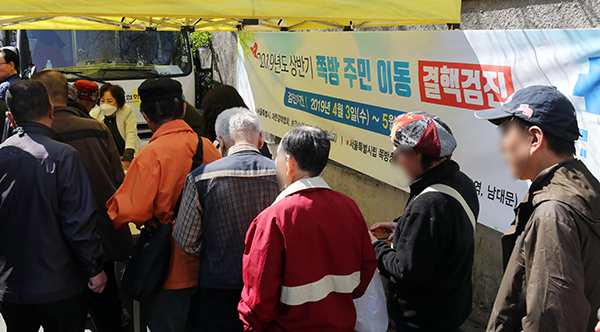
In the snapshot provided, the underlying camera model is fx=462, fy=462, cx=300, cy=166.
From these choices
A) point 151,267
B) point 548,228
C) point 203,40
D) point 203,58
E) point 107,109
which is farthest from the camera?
point 203,40

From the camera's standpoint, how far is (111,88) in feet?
16.3

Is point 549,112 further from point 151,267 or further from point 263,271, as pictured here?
point 151,267

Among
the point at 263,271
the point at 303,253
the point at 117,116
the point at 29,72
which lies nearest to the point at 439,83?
the point at 303,253

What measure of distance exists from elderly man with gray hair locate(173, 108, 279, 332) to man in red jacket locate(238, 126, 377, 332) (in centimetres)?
33

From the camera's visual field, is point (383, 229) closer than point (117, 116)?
Yes

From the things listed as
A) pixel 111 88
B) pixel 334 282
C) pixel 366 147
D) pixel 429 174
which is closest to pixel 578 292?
pixel 429 174

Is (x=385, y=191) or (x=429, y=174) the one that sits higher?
(x=429, y=174)

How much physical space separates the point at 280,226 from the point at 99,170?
5.54 feet

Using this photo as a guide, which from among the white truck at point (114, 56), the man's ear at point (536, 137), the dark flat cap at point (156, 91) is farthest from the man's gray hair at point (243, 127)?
the white truck at point (114, 56)

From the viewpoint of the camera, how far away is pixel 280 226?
1635 mm

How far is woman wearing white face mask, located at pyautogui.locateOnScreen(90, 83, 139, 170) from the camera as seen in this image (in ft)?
16.1

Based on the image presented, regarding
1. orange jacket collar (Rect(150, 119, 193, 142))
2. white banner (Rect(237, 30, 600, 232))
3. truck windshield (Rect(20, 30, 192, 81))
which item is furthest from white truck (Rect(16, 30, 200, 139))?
orange jacket collar (Rect(150, 119, 193, 142))

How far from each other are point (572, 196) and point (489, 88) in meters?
1.65

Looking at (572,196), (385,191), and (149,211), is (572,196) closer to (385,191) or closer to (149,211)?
(149,211)
